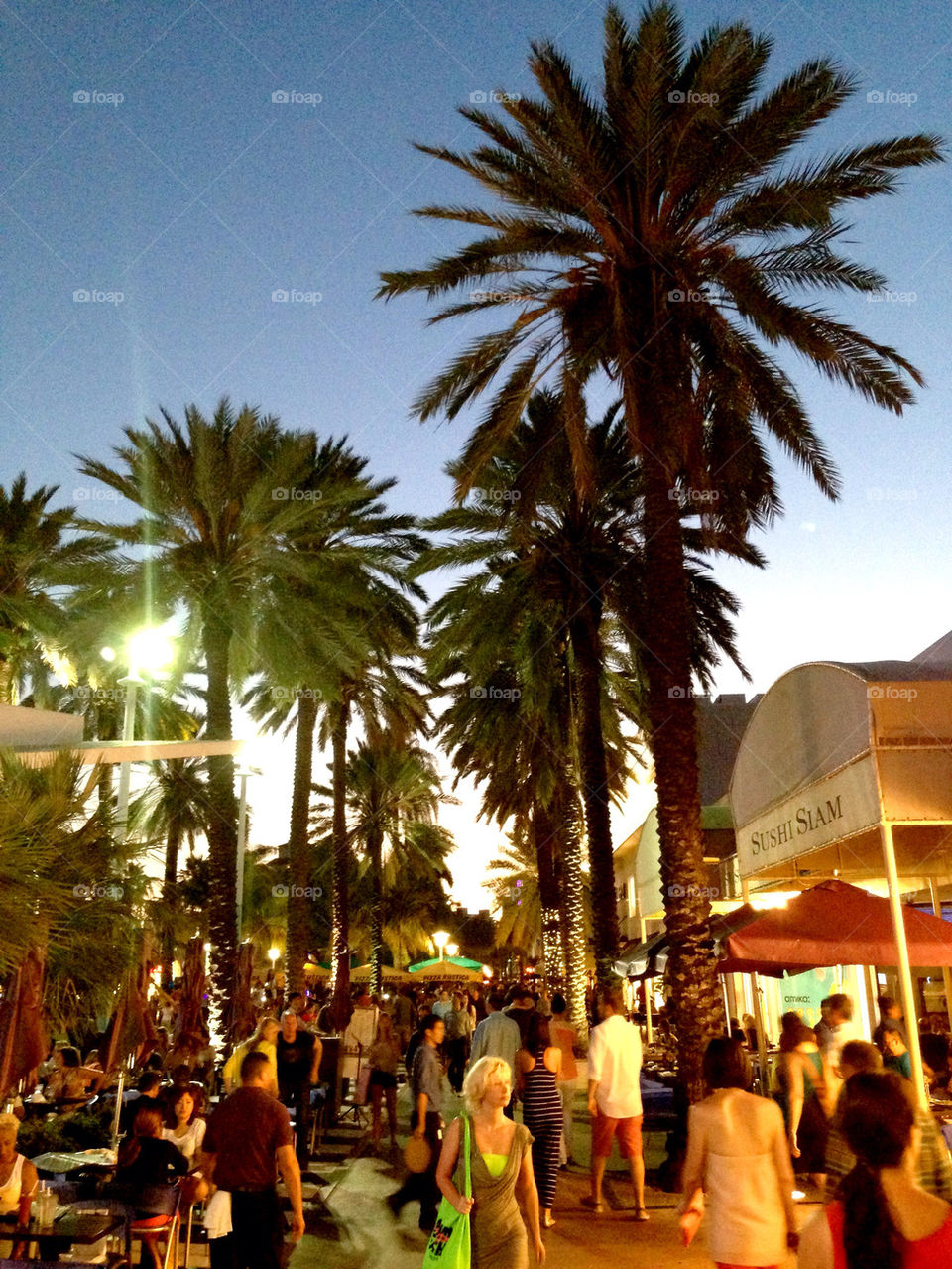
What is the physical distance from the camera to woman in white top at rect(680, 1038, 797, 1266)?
4.54 meters

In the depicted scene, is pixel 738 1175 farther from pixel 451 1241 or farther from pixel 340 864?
pixel 340 864

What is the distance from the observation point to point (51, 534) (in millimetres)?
25578

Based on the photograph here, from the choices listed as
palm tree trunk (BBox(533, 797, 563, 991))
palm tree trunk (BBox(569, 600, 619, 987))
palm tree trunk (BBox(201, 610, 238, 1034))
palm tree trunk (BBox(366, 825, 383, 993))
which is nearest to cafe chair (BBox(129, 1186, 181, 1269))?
palm tree trunk (BBox(201, 610, 238, 1034))

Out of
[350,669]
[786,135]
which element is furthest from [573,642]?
[786,135]

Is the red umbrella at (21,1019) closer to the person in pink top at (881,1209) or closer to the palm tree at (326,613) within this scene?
the person in pink top at (881,1209)

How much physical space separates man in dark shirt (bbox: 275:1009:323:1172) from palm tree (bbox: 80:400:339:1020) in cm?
849

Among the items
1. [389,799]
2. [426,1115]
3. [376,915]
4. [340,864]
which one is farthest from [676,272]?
[389,799]

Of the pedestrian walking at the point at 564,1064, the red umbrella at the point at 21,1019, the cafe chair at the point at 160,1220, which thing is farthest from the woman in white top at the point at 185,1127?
the pedestrian walking at the point at 564,1064

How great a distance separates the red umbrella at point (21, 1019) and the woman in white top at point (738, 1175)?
15.3ft

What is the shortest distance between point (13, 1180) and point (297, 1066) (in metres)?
4.55

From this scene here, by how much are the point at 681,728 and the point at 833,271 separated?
5.98 metres

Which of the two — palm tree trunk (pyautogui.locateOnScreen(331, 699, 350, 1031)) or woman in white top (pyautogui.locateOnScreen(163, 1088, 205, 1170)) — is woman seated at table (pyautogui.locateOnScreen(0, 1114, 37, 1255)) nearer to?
woman in white top (pyautogui.locateOnScreen(163, 1088, 205, 1170))

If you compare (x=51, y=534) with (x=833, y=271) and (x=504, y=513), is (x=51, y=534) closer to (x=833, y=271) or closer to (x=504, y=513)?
(x=504, y=513)

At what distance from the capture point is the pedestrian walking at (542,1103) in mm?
8352
